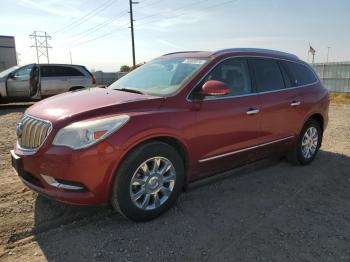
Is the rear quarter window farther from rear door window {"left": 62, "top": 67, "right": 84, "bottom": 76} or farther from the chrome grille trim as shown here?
rear door window {"left": 62, "top": 67, "right": 84, "bottom": 76}

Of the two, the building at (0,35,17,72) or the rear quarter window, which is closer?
the rear quarter window

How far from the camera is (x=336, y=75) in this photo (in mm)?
22109

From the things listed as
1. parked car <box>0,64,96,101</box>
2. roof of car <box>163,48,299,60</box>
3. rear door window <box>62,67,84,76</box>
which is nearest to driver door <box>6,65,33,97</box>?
parked car <box>0,64,96,101</box>

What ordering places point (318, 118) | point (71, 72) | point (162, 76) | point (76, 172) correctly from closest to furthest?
point (76, 172) → point (162, 76) → point (318, 118) → point (71, 72)

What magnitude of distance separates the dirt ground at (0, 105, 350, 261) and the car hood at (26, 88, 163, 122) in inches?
43.3

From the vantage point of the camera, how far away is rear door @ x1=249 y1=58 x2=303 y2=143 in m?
4.91

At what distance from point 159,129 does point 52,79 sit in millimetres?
11778

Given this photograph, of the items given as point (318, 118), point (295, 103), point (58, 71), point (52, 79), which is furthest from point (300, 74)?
point (58, 71)

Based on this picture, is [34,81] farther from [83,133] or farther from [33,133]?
[83,133]

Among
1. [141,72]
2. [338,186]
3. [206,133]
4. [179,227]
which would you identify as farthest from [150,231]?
[338,186]

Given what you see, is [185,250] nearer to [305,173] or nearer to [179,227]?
[179,227]

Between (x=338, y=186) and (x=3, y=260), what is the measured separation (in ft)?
14.0

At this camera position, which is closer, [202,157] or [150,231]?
[150,231]

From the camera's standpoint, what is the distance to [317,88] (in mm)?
6027
